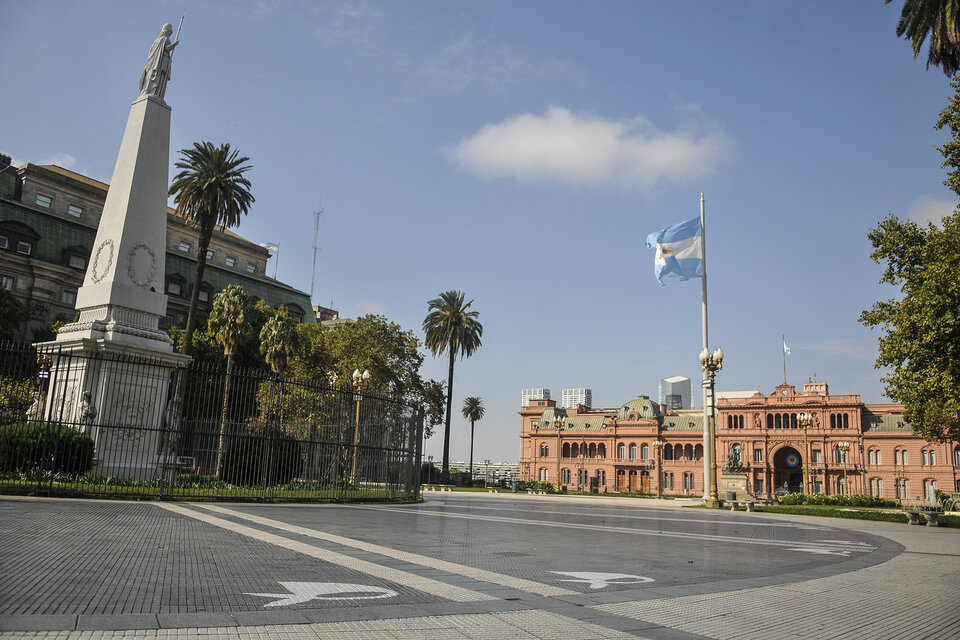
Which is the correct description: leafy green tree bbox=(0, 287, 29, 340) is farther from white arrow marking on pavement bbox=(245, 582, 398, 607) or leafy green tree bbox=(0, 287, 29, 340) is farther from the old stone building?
white arrow marking on pavement bbox=(245, 582, 398, 607)

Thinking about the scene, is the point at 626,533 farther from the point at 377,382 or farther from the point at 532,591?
the point at 377,382

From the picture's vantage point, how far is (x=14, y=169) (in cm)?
5662

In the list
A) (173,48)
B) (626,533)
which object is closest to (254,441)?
(626,533)

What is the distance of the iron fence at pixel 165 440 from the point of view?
15.5 meters

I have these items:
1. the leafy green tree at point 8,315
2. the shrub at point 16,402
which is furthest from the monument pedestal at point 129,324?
the leafy green tree at point 8,315

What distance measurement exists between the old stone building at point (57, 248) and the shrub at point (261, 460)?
115 feet

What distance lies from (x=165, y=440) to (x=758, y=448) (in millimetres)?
80561

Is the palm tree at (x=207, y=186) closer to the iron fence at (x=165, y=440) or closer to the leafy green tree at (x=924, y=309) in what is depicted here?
the iron fence at (x=165, y=440)

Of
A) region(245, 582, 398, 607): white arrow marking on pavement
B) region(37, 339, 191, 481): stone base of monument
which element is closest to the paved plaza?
region(245, 582, 398, 607): white arrow marking on pavement

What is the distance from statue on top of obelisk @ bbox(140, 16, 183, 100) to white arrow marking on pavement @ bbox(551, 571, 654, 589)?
2178 cm

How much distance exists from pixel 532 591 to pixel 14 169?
66.1 m

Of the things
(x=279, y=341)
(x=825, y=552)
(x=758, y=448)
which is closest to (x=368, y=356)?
(x=279, y=341)

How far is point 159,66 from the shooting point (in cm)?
2291

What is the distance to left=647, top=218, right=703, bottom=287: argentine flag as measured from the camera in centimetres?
3419
